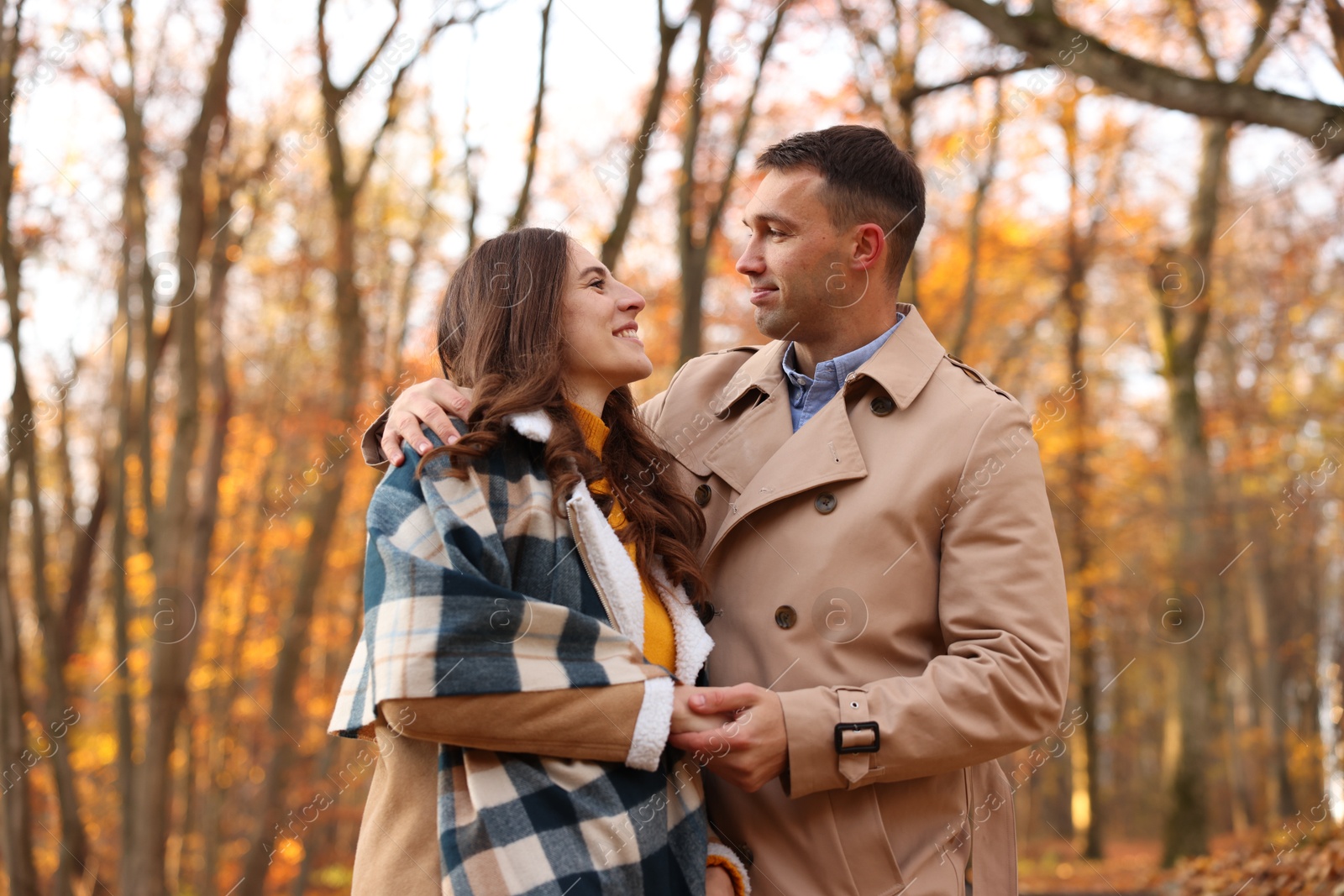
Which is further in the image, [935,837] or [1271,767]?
[1271,767]

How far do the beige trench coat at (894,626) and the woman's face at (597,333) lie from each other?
0.41 m

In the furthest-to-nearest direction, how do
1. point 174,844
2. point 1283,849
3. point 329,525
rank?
point 174,844 < point 329,525 < point 1283,849

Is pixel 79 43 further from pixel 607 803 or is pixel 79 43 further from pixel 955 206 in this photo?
pixel 955 206

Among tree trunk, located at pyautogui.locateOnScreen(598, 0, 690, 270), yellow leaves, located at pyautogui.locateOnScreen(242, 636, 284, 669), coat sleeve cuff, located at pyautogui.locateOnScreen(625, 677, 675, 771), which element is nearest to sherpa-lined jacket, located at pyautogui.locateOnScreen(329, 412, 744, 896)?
coat sleeve cuff, located at pyautogui.locateOnScreen(625, 677, 675, 771)

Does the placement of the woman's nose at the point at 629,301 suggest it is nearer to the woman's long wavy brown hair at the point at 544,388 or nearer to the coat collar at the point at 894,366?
the woman's long wavy brown hair at the point at 544,388

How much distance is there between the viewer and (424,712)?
74.3 inches

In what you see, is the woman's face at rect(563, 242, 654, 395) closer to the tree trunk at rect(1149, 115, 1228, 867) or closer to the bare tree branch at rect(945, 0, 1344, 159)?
the bare tree branch at rect(945, 0, 1344, 159)

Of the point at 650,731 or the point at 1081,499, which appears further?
the point at 1081,499

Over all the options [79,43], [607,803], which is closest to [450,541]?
[607,803]

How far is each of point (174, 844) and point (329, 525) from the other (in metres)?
8.62

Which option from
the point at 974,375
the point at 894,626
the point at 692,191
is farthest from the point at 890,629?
the point at 692,191

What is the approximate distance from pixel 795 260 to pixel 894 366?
409 mm

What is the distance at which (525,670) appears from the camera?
193 centimetres

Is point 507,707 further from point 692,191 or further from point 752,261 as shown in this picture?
point 692,191
